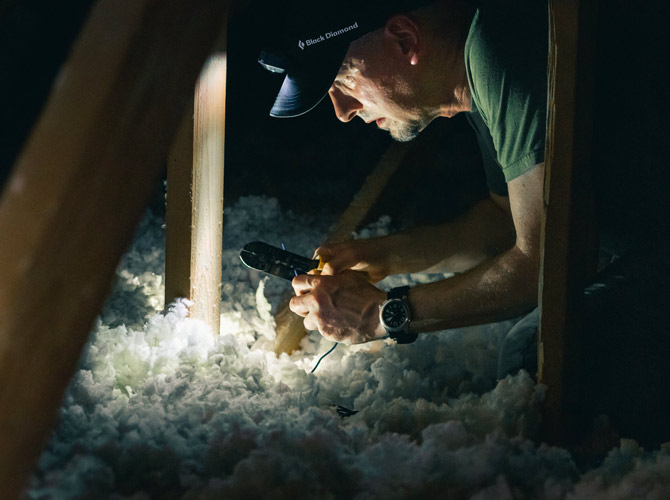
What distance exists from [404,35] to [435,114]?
0.79 ft

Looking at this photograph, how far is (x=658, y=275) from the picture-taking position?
1.26 metres

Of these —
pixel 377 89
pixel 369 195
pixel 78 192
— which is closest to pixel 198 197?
pixel 377 89

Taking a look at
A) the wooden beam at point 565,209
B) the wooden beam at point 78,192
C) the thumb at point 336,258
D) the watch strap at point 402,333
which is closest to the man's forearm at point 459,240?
the thumb at point 336,258

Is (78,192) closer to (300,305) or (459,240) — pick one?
(300,305)

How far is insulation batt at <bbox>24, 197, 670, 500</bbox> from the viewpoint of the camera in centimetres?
91

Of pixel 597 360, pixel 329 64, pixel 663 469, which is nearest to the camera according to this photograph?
pixel 663 469

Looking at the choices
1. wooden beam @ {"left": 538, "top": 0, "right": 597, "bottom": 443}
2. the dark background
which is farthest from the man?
the dark background

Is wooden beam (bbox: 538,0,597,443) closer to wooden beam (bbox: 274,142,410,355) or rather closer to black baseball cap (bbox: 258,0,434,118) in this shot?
black baseball cap (bbox: 258,0,434,118)

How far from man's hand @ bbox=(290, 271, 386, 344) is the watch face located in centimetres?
3

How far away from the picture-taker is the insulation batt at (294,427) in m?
0.91

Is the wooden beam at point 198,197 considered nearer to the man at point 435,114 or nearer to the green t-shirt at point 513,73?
the man at point 435,114

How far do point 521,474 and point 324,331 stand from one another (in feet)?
2.10

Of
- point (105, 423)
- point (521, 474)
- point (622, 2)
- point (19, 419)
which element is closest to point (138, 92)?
point (19, 419)

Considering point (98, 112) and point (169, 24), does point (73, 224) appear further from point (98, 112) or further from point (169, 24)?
point (169, 24)
